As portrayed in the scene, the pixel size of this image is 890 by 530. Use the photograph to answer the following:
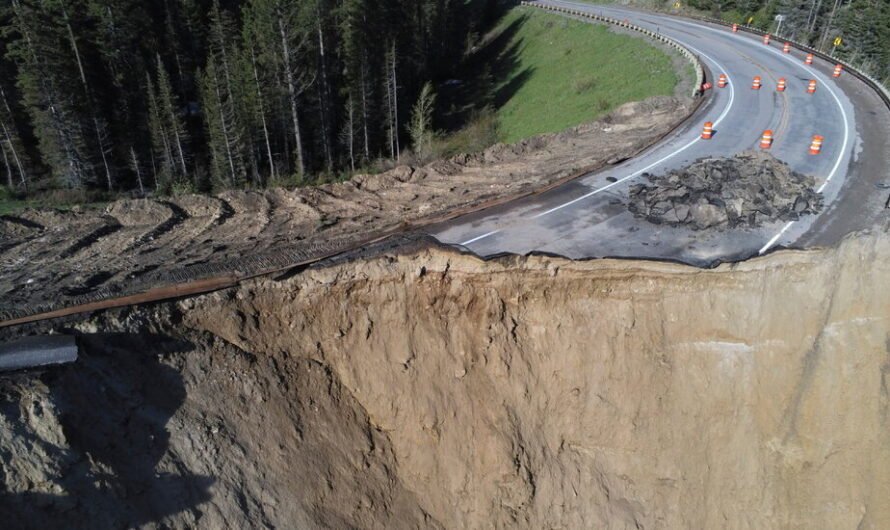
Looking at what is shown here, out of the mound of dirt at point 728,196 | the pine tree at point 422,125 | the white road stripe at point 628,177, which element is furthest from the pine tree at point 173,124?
the mound of dirt at point 728,196

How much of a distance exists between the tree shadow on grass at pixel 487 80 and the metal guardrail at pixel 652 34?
3117 millimetres

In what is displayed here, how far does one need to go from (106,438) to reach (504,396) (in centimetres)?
807

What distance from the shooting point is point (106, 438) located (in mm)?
10438

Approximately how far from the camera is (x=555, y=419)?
1290cm

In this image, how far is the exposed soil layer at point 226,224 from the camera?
13.0 m

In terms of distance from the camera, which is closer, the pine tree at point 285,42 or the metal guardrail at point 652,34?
the metal guardrail at point 652,34

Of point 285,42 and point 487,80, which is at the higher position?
point 285,42

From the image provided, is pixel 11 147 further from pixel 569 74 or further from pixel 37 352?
pixel 569 74

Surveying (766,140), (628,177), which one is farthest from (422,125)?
(766,140)

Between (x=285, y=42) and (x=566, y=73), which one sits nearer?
(x=285, y=42)

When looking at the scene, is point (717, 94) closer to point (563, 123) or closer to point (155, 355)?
point (563, 123)

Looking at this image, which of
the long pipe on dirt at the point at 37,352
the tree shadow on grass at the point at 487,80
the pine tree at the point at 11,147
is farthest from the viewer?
the tree shadow on grass at the point at 487,80

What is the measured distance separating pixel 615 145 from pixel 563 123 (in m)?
Answer: 10.6

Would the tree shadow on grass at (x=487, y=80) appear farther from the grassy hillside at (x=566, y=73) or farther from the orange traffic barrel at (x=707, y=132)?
the orange traffic barrel at (x=707, y=132)
